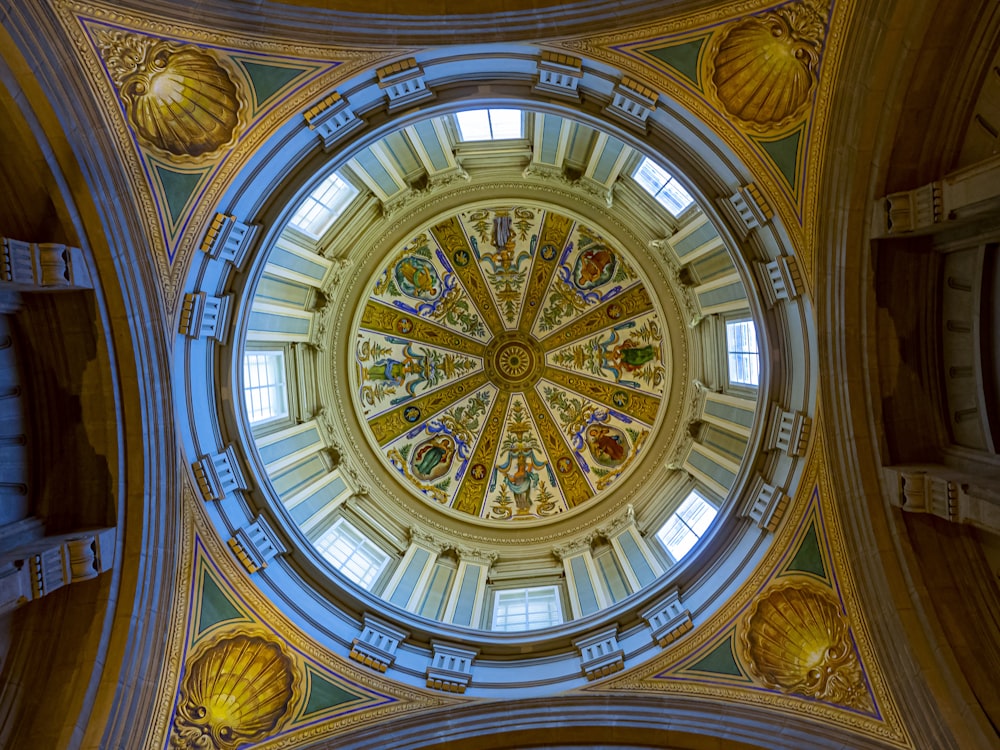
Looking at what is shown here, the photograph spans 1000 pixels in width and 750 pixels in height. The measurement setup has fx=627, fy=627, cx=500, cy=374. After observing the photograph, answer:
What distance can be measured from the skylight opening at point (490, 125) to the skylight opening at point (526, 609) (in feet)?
43.7

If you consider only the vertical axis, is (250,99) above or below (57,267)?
above

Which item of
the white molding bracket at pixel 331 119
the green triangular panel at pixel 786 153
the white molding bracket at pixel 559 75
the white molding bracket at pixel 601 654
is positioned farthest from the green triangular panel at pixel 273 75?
the white molding bracket at pixel 601 654

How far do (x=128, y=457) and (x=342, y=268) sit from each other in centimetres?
923

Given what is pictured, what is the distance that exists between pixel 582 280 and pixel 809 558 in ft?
41.0

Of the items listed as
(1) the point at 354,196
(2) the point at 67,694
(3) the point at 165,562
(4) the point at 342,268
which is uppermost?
(1) the point at 354,196

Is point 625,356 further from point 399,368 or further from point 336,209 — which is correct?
point 336,209

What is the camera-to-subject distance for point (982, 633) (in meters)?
10.8

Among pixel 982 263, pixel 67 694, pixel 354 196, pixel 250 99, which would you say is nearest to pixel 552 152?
pixel 354 196

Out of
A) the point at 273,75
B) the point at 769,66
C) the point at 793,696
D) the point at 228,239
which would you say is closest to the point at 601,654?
the point at 793,696

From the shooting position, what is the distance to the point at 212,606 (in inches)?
496

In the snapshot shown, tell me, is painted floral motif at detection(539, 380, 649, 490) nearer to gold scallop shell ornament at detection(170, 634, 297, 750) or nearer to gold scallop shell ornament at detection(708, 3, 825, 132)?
gold scallop shell ornament at detection(708, 3, 825, 132)

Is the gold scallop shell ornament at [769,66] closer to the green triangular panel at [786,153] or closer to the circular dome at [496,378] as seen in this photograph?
the green triangular panel at [786,153]

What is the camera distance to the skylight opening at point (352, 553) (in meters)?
17.6

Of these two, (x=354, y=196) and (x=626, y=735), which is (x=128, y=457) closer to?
(x=354, y=196)
